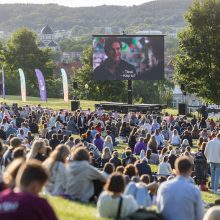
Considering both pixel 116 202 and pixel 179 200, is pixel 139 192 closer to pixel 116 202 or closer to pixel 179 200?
pixel 116 202

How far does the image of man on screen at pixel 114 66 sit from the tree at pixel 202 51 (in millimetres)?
6217

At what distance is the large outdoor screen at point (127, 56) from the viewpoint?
4969 cm

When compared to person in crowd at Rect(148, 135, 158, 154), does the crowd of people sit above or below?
above

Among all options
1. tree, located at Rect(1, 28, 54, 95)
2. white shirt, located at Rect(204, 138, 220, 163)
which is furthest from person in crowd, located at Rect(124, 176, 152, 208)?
tree, located at Rect(1, 28, 54, 95)

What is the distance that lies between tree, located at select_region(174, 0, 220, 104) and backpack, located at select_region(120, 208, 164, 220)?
46.4 metres

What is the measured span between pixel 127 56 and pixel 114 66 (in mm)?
1112

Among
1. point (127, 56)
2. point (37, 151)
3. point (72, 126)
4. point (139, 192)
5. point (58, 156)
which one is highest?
point (127, 56)

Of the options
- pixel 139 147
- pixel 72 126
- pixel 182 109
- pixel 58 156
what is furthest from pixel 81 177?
pixel 182 109

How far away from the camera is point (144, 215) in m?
8.38

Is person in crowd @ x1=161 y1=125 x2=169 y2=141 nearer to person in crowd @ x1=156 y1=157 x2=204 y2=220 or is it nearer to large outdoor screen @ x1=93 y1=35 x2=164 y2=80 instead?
large outdoor screen @ x1=93 y1=35 x2=164 y2=80

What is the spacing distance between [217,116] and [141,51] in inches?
272

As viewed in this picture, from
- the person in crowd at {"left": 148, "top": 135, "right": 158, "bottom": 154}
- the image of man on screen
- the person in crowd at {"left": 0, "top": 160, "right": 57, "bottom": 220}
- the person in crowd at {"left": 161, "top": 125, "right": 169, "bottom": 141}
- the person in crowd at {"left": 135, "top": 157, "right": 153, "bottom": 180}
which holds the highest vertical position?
the image of man on screen

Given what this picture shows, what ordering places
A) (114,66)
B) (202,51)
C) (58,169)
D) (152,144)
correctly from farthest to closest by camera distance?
(202,51), (114,66), (152,144), (58,169)

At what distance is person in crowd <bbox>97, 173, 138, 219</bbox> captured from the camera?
8.73 meters
